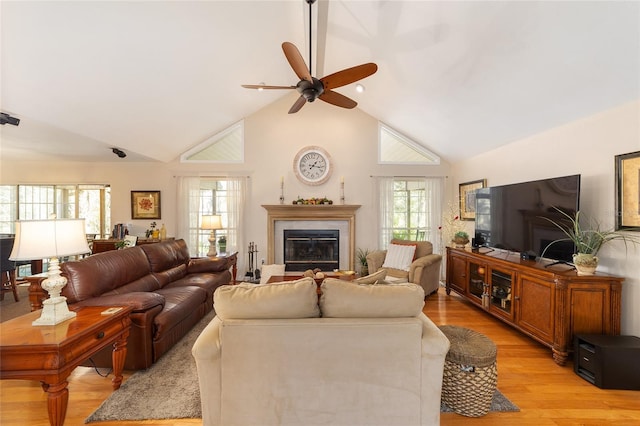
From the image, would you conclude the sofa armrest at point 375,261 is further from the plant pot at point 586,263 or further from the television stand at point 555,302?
the plant pot at point 586,263

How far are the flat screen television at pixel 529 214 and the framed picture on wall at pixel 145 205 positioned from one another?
587 cm

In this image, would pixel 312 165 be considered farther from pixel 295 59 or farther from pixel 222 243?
pixel 295 59

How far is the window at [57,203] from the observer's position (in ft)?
18.7

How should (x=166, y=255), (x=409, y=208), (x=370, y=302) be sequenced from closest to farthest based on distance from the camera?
(x=370, y=302) → (x=166, y=255) → (x=409, y=208)

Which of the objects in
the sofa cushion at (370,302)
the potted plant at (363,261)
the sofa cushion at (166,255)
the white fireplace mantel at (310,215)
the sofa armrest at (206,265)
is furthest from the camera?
the white fireplace mantel at (310,215)

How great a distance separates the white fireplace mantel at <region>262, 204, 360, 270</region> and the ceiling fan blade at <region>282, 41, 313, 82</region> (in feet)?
10.0

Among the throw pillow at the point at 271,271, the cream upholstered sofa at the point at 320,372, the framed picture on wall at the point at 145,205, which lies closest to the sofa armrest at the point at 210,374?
the cream upholstered sofa at the point at 320,372

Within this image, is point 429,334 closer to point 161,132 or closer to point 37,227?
point 37,227

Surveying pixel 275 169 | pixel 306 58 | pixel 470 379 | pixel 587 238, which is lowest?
pixel 470 379

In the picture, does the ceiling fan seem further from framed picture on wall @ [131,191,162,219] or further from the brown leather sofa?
framed picture on wall @ [131,191,162,219]

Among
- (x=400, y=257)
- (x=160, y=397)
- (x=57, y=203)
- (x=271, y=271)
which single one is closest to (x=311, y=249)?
(x=271, y=271)

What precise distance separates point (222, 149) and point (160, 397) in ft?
15.4

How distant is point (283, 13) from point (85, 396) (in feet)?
13.6

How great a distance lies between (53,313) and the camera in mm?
1913
